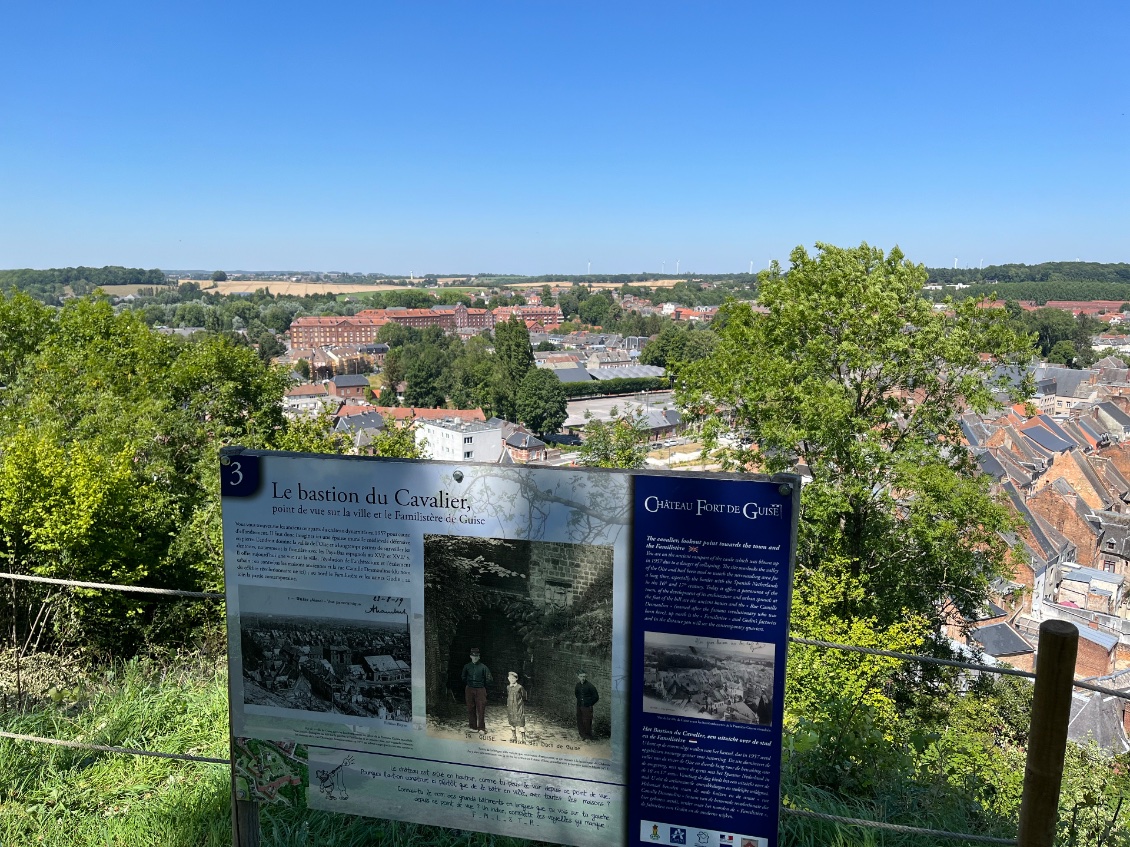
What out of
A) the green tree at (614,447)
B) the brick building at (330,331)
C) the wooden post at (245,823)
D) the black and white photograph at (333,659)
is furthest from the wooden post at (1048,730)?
the brick building at (330,331)

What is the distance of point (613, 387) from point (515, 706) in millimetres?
78582

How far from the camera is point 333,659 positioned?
6.77 ft

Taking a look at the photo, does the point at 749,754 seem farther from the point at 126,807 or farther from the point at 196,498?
the point at 196,498

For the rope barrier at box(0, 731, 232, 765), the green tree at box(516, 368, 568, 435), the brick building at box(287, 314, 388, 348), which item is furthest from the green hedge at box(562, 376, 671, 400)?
the rope barrier at box(0, 731, 232, 765)

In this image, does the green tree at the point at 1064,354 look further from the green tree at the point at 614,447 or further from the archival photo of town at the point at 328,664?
the archival photo of town at the point at 328,664

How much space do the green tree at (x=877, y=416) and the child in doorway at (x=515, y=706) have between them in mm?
9653

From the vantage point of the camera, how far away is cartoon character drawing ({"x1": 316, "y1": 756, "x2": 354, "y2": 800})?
2.13 meters

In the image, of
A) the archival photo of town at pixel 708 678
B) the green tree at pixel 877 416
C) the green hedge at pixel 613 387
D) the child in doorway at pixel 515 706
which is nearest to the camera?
the archival photo of town at pixel 708 678

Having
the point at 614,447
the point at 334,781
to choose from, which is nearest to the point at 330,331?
the point at 614,447

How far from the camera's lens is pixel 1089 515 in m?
33.8

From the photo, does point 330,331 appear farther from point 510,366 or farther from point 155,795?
point 155,795

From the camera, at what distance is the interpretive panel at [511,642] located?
6.05 ft

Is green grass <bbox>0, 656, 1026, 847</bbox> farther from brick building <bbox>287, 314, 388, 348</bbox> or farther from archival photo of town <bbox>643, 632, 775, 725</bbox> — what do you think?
brick building <bbox>287, 314, 388, 348</bbox>

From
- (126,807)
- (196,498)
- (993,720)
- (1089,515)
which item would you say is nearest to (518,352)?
(1089,515)
